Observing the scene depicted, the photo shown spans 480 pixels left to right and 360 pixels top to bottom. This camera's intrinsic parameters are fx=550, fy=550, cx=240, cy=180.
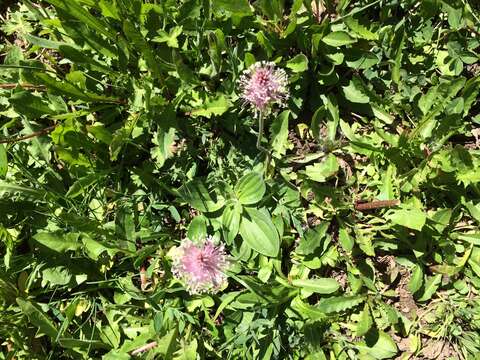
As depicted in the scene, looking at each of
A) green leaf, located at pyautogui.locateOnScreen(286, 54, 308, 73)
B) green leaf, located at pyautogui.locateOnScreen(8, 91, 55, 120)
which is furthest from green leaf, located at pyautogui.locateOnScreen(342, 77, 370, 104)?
green leaf, located at pyautogui.locateOnScreen(8, 91, 55, 120)

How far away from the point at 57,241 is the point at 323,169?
1.31 meters

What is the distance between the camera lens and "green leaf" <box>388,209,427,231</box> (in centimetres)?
241

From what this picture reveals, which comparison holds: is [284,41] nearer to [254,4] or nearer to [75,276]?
[254,4]

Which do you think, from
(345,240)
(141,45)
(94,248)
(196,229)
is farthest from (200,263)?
(141,45)

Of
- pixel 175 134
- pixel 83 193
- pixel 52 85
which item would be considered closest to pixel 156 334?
pixel 83 193

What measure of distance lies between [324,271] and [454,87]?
1066mm

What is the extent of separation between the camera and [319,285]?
8.51ft

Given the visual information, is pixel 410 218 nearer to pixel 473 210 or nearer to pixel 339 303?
pixel 473 210

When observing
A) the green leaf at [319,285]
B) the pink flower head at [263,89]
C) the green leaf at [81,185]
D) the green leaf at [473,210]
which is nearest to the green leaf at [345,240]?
the green leaf at [319,285]

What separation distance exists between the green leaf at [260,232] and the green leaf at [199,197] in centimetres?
15

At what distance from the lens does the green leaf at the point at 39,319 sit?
8.41 ft

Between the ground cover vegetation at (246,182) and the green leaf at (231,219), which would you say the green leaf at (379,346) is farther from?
the green leaf at (231,219)

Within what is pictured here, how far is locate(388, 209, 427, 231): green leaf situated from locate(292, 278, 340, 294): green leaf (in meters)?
0.41

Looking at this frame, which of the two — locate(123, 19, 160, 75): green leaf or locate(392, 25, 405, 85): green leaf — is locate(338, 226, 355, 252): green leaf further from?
locate(123, 19, 160, 75): green leaf
